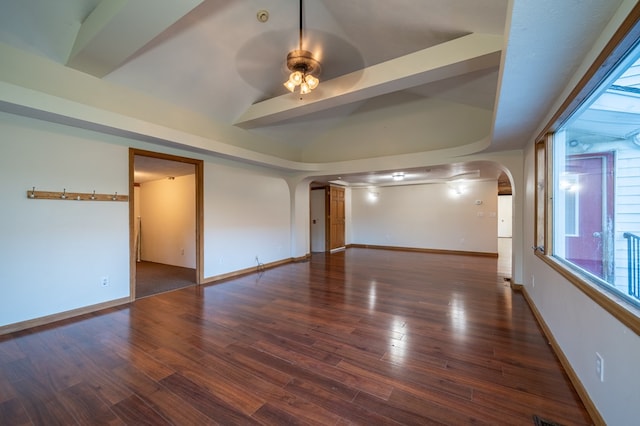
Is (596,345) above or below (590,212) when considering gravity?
below

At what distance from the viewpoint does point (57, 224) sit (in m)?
3.15

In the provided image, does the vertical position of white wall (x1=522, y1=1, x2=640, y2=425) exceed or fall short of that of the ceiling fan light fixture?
it falls short

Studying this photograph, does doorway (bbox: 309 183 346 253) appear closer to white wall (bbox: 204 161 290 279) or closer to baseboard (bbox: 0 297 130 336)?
white wall (bbox: 204 161 290 279)

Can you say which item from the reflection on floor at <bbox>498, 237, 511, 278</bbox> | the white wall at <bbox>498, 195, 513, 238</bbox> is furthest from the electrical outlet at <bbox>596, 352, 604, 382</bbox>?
the white wall at <bbox>498, 195, 513, 238</bbox>

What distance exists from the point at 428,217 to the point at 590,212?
6.67m

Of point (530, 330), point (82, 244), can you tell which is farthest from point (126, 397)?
point (530, 330)

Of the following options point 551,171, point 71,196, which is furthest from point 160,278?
point 551,171

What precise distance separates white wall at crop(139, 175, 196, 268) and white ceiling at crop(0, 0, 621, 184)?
2400mm

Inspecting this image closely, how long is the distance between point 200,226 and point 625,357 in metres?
5.07

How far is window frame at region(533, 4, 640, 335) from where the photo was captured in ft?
4.12

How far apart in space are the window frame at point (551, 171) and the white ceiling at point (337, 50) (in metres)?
0.13

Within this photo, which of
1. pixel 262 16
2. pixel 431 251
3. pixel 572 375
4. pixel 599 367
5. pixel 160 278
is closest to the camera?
pixel 599 367

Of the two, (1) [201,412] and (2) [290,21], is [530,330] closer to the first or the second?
(1) [201,412]

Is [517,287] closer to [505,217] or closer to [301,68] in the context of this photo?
[301,68]
